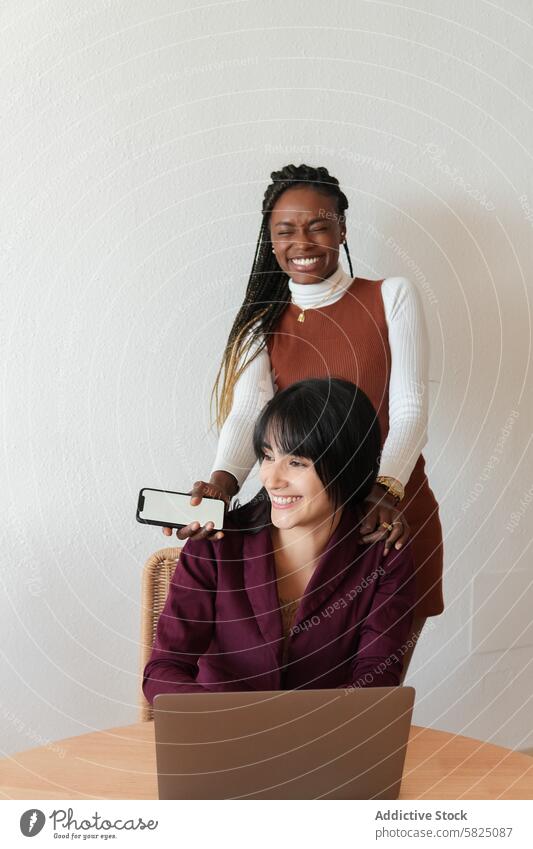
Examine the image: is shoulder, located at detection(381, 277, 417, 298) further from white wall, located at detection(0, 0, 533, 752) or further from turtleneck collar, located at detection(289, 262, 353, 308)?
white wall, located at detection(0, 0, 533, 752)

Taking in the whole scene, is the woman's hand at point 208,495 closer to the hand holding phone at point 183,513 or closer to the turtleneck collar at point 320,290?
the hand holding phone at point 183,513

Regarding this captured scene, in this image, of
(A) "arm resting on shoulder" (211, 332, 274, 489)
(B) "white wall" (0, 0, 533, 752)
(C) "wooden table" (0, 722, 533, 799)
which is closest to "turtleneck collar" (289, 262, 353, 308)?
(A) "arm resting on shoulder" (211, 332, 274, 489)

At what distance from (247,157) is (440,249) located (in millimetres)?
453

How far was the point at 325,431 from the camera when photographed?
1.21m

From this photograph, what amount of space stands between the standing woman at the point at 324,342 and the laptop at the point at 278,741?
0.48 metres

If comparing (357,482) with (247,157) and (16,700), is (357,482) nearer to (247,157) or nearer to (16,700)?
(247,157)

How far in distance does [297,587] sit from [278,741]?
0.41 meters

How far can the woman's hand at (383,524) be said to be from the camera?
1235mm

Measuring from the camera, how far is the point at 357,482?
4.20 feet

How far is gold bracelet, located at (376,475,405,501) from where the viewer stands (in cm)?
128

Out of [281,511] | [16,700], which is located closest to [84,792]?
[281,511]

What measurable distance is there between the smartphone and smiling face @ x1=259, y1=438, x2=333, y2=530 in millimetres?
80

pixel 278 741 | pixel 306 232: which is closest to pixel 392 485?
pixel 306 232

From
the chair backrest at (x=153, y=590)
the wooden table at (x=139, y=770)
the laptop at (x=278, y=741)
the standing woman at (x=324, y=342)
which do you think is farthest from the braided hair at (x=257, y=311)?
the laptop at (x=278, y=741)
